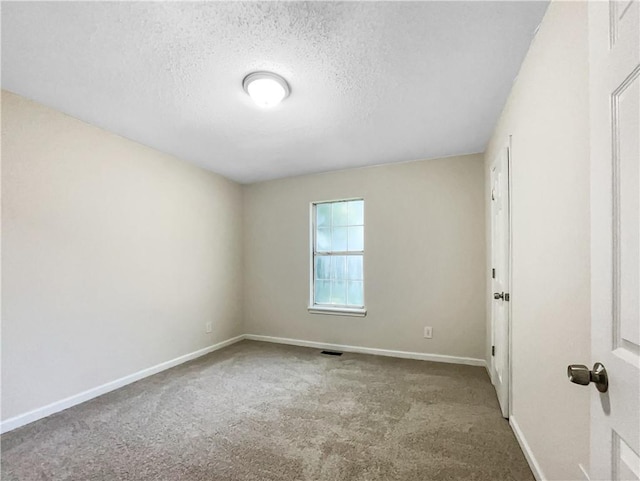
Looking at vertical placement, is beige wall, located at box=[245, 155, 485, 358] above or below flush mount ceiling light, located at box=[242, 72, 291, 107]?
below

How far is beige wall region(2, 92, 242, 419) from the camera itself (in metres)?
2.11

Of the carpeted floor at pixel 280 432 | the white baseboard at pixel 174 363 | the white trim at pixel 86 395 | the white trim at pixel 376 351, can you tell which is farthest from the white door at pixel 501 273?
the white trim at pixel 86 395

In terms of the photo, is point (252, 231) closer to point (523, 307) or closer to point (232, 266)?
point (232, 266)

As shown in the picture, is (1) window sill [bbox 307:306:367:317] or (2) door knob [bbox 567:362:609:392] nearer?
(2) door knob [bbox 567:362:609:392]

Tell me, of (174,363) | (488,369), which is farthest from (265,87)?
(488,369)

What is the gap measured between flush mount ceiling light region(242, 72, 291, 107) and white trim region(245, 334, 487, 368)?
118 inches

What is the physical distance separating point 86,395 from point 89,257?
3.83 ft

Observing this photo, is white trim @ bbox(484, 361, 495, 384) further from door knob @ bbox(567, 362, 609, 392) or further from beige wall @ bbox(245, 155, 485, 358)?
door knob @ bbox(567, 362, 609, 392)

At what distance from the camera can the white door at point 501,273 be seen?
2.06 meters

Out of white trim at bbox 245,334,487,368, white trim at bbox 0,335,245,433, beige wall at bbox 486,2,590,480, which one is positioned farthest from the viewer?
white trim at bbox 245,334,487,368

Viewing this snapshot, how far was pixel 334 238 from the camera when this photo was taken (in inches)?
160

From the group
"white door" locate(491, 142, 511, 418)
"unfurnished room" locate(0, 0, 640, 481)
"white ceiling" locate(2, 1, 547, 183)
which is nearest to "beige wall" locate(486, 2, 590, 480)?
"unfurnished room" locate(0, 0, 640, 481)

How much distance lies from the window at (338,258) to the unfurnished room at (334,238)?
31 mm

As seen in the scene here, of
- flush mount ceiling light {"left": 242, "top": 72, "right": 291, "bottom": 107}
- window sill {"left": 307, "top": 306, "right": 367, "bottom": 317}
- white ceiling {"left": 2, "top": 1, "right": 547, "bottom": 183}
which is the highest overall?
white ceiling {"left": 2, "top": 1, "right": 547, "bottom": 183}
